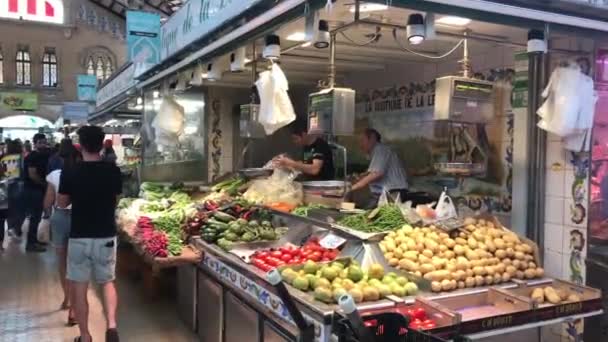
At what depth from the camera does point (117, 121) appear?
1434 centimetres

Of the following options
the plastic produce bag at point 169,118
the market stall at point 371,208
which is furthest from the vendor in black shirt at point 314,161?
the plastic produce bag at point 169,118

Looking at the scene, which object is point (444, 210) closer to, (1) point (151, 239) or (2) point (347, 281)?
(2) point (347, 281)

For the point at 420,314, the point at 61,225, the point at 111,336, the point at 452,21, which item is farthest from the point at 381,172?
the point at 61,225

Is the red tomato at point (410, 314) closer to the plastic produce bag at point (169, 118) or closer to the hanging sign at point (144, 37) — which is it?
the plastic produce bag at point (169, 118)

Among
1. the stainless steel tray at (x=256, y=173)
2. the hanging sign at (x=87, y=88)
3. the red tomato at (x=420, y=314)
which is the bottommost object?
the red tomato at (x=420, y=314)

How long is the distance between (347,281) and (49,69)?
90.7 ft

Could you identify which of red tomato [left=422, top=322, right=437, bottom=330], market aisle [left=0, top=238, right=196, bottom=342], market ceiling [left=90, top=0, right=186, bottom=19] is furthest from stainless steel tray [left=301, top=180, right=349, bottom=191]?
market ceiling [left=90, top=0, right=186, bottom=19]

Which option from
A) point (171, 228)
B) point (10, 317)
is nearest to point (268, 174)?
point (171, 228)

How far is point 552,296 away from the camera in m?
2.96

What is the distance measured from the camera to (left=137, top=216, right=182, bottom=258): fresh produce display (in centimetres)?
412

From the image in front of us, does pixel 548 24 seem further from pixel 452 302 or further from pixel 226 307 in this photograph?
pixel 226 307

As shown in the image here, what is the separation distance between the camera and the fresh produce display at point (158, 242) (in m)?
4.12

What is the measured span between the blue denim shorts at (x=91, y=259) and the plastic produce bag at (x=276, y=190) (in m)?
1.61

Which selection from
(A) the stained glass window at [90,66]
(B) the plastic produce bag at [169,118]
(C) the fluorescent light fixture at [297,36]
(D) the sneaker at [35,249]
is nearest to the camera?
(C) the fluorescent light fixture at [297,36]
